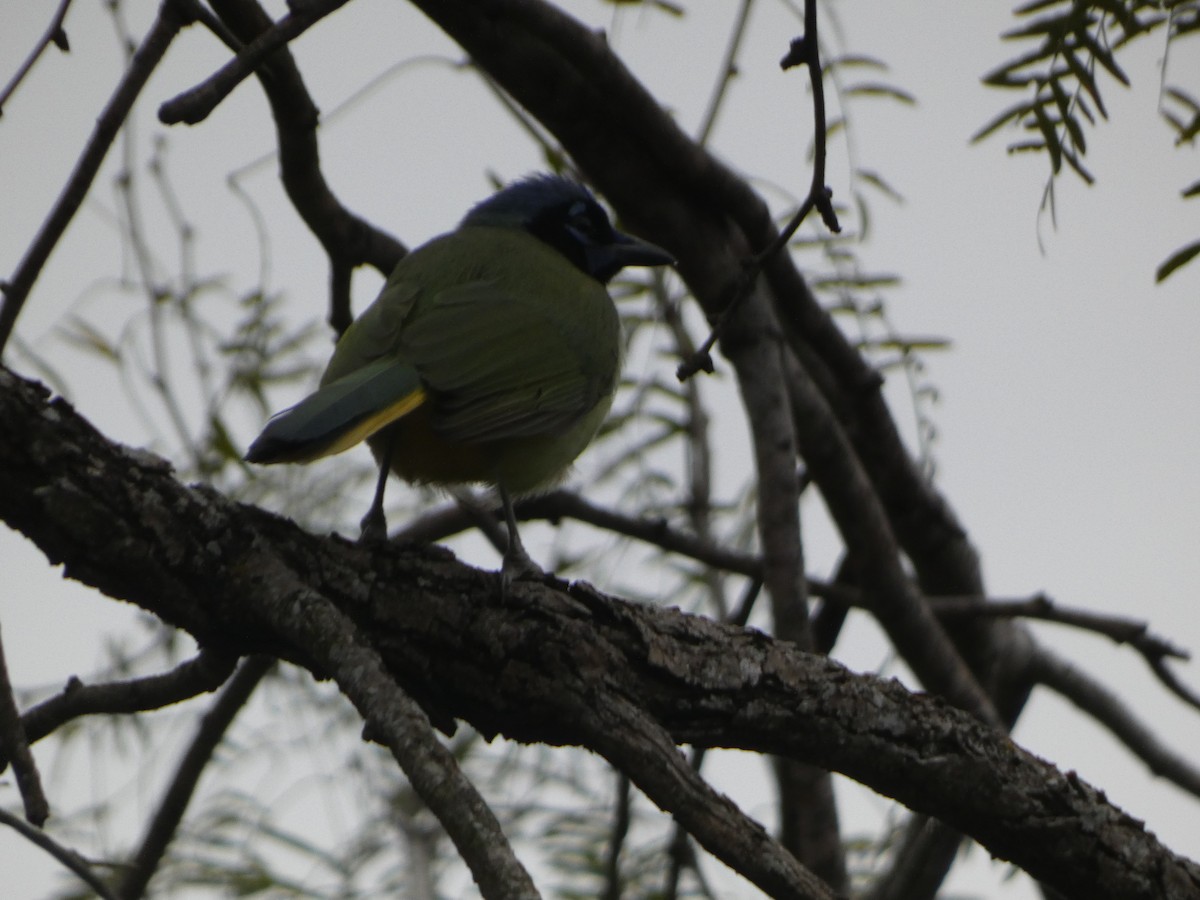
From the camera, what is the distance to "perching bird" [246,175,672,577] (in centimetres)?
328

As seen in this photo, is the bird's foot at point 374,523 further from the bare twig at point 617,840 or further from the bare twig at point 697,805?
the bare twig at point 697,805

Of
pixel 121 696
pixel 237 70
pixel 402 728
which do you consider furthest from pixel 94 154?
pixel 402 728

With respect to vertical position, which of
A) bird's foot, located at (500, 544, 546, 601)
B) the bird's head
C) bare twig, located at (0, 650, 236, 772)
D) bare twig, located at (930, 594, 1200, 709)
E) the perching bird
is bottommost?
bare twig, located at (0, 650, 236, 772)

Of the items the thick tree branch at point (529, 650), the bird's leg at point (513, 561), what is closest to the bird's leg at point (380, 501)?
the bird's leg at point (513, 561)

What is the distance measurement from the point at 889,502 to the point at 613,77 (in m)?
1.92

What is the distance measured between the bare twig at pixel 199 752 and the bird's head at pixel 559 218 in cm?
188

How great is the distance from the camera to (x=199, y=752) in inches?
167

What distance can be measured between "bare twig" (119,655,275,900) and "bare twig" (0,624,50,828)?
1.76m

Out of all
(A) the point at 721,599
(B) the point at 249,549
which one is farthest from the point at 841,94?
(B) the point at 249,549

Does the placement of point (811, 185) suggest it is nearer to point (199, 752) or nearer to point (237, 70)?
point (237, 70)

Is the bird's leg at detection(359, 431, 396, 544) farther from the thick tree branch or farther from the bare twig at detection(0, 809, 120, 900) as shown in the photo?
the bare twig at detection(0, 809, 120, 900)

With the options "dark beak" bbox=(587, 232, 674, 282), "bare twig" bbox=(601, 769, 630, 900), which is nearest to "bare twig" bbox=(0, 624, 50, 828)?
"bare twig" bbox=(601, 769, 630, 900)

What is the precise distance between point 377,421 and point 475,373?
0.60 m

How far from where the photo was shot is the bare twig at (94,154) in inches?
111
